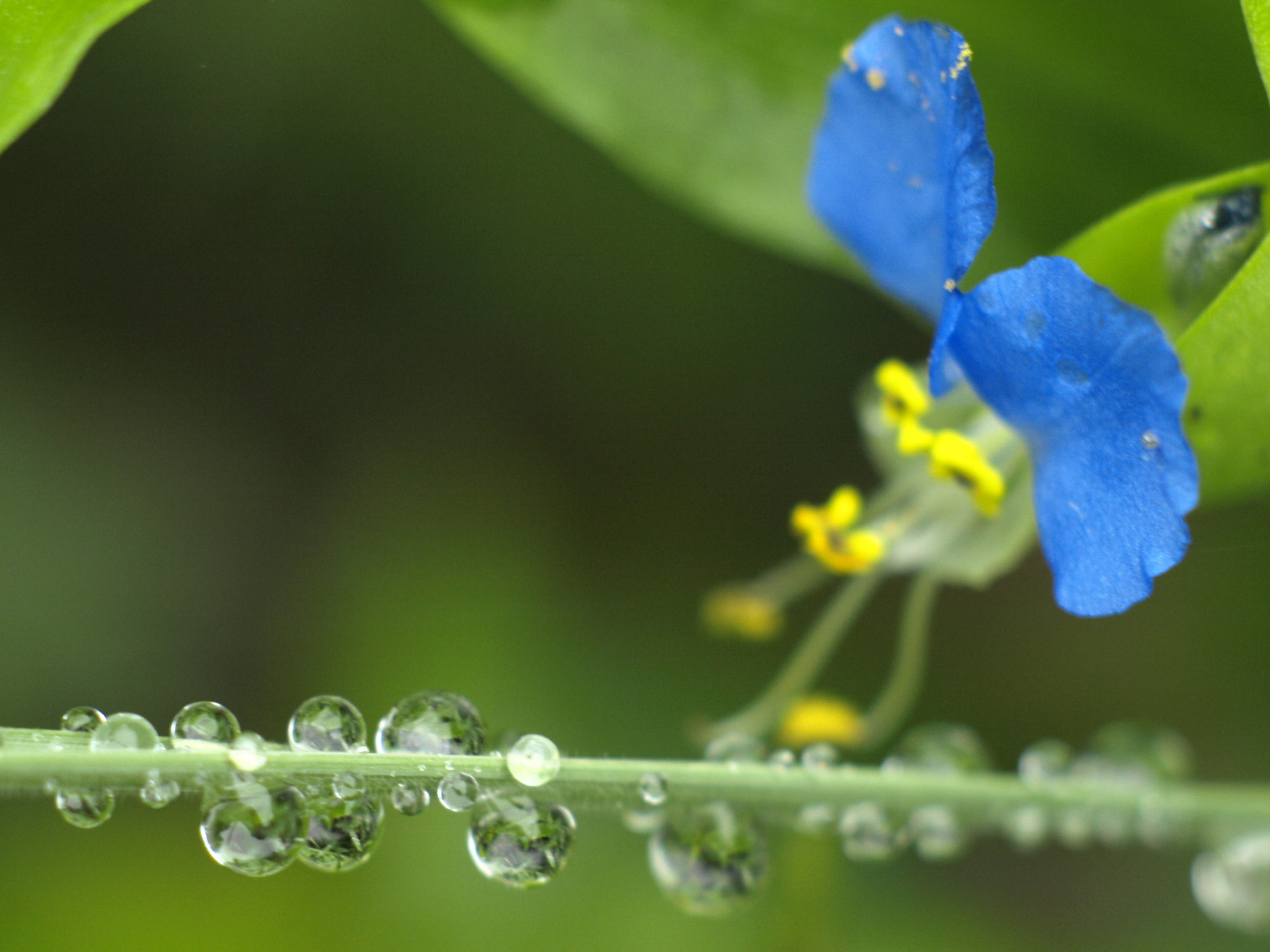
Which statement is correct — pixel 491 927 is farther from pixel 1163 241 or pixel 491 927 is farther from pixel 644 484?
pixel 1163 241

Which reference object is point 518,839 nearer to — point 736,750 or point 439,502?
point 736,750

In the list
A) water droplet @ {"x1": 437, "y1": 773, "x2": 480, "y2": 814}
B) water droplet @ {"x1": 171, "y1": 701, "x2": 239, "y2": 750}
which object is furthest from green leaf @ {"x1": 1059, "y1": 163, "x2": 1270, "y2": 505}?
water droplet @ {"x1": 171, "y1": 701, "x2": 239, "y2": 750}

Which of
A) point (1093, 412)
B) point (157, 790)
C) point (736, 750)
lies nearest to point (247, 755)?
point (157, 790)

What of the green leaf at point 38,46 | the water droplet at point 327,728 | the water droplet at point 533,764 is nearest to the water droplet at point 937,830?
the water droplet at point 533,764

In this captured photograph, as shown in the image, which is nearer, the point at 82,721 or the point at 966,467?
the point at 82,721

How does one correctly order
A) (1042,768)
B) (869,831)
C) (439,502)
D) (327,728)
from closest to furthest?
(327,728) < (869,831) < (1042,768) < (439,502)

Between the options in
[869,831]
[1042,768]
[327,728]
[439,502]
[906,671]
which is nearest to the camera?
[327,728]

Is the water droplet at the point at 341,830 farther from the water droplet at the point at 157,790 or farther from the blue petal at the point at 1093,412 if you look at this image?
the blue petal at the point at 1093,412

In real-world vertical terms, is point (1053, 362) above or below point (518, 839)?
above
